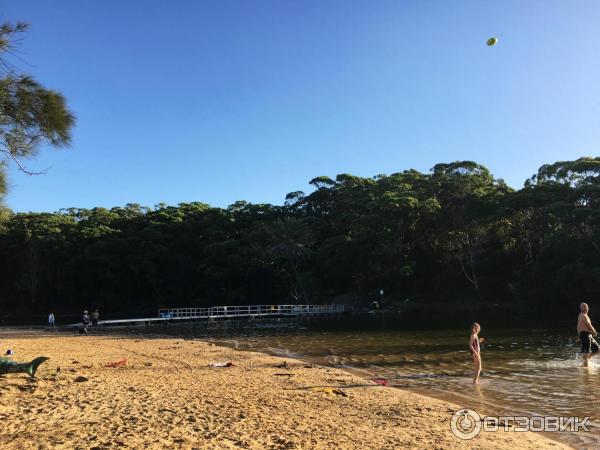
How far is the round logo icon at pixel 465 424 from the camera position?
7235mm

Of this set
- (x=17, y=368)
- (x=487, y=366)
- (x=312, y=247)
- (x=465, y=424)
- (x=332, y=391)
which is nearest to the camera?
(x=465, y=424)

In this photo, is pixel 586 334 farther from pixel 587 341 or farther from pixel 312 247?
pixel 312 247

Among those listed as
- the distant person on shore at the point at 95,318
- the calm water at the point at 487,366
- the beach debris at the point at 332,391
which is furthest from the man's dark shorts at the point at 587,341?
the distant person on shore at the point at 95,318

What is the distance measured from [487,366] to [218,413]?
9.39 m

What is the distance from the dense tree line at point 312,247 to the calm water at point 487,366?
2792 centimetres

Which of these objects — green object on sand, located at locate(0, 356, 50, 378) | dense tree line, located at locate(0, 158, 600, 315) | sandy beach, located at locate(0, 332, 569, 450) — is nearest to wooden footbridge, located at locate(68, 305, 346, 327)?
dense tree line, located at locate(0, 158, 600, 315)

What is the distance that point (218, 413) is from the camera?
7.94 m

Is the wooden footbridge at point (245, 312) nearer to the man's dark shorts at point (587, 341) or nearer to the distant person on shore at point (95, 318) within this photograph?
the distant person on shore at point (95, 318)

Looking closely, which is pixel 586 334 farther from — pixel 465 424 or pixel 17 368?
pixel 17 368

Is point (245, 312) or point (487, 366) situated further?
point (245, 312)

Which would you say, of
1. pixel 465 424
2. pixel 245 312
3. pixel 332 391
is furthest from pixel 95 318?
pixel 465 424

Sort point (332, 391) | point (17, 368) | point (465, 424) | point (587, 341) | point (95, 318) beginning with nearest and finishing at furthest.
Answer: point (465, 424) → point (17, 368) → point (332, 391) → point (587, 341) → point (95, 318)

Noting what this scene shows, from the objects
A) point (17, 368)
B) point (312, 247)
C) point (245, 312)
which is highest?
point (312, 247)

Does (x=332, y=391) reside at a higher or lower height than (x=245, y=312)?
higher
